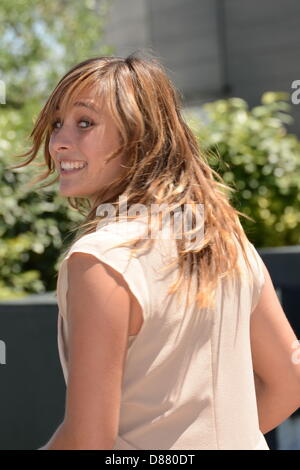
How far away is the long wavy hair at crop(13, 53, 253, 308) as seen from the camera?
132 cm

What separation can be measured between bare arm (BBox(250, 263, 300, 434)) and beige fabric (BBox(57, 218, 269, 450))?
0.49 ft

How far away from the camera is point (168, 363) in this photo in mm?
1271

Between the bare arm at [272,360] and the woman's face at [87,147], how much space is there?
364mm

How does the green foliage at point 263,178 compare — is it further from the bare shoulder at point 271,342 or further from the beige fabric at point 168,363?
the beige fabric at point 168,363

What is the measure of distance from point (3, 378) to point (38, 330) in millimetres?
278

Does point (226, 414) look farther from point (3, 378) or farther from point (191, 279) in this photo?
point (3, 378)

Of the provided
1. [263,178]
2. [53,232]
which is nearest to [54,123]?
[53,232]

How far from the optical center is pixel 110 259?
47.6 inches

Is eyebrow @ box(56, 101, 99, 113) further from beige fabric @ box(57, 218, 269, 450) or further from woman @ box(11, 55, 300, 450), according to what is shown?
beige fabric @ box(57, 218, 269, 450)

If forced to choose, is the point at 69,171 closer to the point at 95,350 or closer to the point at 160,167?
the point at 160,167

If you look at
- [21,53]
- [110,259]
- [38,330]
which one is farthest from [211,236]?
[21,53]

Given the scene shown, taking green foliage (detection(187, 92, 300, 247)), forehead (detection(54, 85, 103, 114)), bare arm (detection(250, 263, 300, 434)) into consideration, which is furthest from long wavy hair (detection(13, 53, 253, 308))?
green foliage (detection(187, 92, 300, 247))

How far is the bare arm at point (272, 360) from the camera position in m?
1.48

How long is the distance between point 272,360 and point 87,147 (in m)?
0.54
